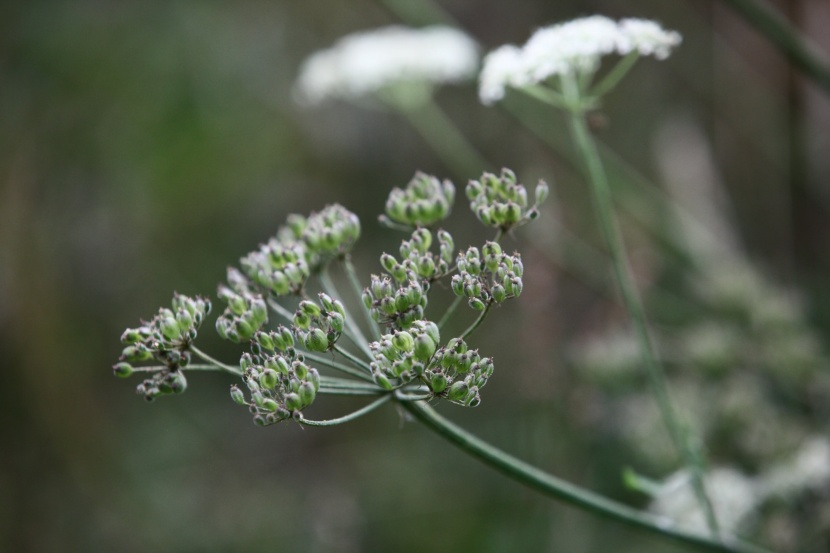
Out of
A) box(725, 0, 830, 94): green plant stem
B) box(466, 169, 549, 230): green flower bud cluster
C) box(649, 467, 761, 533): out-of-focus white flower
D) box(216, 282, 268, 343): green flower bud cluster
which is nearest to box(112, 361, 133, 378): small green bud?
box(216, 282, 268, 343): green flower bud cluster

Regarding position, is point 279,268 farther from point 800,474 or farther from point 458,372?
point 800,474

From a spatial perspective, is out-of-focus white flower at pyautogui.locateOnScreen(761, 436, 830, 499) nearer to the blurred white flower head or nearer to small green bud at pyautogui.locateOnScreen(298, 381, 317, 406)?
the blurred white flower head

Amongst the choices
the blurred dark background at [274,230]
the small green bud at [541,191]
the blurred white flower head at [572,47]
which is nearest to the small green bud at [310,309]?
the small green bud at [541,191]

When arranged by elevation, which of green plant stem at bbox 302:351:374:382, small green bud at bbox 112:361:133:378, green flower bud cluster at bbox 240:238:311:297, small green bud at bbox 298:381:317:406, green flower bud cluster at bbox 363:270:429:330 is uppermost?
green flower bud cluster at bbox 240:238:311:297

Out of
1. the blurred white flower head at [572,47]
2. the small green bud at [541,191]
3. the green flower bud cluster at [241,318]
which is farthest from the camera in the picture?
the blurred white flower head at [572,47]

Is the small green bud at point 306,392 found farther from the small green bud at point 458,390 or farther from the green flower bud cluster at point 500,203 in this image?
the green flower bud cluster at point 500,203

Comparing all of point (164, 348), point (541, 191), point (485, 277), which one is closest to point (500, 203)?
point (541, 191)
